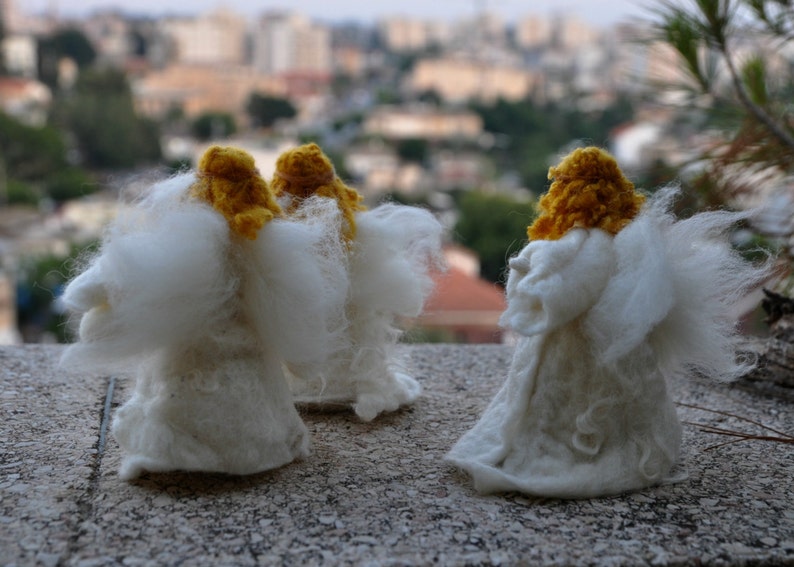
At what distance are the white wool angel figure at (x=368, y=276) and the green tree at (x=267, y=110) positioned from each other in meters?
22.4

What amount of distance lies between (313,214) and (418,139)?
905 inches

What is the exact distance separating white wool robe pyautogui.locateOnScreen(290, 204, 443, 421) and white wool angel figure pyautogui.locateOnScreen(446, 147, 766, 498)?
0.38m

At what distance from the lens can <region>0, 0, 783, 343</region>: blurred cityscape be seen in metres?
3.41

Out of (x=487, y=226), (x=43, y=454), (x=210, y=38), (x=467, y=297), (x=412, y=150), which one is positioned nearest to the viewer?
(x=43, y=454)

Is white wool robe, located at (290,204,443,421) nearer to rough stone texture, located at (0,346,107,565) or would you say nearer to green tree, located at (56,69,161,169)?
rough stone texture, located at (0,346,107,565)

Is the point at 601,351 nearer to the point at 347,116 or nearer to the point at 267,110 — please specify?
the point at 267,110

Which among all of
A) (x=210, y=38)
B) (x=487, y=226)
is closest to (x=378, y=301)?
(x=487, y=226)

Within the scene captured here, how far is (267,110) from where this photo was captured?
24609mm

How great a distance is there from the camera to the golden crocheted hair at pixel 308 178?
205cm

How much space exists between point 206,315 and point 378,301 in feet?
1.81

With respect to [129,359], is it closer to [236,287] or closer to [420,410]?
[236,287]

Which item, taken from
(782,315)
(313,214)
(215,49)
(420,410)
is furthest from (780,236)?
(215,49)

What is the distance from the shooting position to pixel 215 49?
143 feet

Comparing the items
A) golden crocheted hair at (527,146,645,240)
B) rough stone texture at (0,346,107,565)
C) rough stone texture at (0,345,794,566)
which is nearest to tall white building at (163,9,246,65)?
rough stone texture at (0,346,107,565)
